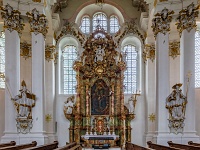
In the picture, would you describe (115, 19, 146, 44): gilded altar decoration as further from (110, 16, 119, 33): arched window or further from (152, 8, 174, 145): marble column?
(152, 8, 174, 145): marble column

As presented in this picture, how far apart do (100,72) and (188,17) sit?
8256 millimetres

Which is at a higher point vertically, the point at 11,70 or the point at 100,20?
the point at 100,20

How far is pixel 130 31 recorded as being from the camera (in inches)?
932

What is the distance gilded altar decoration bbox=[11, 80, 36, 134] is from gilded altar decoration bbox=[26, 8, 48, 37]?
3082 mm

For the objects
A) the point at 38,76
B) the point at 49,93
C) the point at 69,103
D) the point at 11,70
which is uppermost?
the point at 11,70

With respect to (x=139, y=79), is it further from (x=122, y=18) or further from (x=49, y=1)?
A: (x=49, y=1)

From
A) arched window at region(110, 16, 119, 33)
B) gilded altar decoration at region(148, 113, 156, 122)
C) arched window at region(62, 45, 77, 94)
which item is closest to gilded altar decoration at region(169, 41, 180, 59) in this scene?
gilded altar decoration at region(148, 113, 156, 122)

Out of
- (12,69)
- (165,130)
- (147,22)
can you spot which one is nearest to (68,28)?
(147,22)

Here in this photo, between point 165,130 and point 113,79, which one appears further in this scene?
point 113,79

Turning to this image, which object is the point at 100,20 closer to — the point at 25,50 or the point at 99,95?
the point at 99,95

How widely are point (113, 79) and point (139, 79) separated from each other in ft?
7.85

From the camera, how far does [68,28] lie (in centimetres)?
2370

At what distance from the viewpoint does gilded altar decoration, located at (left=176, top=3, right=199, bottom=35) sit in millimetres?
15641

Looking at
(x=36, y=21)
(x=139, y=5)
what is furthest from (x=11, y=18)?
(x=139, y=5)
